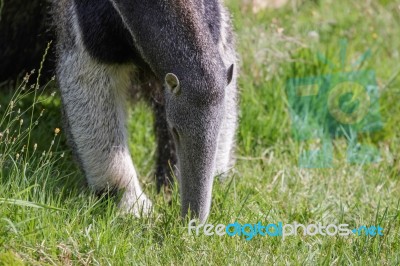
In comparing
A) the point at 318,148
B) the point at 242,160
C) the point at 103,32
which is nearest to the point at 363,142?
the point at 318,148

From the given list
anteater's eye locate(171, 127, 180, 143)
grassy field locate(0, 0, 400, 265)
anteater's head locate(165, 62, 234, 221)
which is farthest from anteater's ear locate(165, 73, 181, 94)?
grassy field locate(0, 0, 400, 265)

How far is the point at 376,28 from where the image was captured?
8.29 m

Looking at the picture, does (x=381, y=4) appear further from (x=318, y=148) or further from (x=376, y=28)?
(x=318, y=148)

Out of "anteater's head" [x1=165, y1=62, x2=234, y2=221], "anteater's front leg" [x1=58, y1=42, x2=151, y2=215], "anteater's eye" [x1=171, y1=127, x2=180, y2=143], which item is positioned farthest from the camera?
"anteater's front leg" [x1=58, y1=42, x2=151, y2=215]

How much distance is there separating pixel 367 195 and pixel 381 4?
3.72 meters

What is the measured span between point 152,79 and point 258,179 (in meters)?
1.12

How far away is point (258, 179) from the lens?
585 cm

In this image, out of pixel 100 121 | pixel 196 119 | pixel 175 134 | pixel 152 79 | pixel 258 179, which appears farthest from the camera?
pixel 258 179

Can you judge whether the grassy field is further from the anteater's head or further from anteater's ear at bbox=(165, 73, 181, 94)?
anteater's ear at bbox=(165, 73, 181, 94)

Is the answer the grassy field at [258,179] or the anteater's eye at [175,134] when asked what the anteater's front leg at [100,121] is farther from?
the anteater's eye at [175,134]

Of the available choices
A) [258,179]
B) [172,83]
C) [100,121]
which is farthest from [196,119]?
[258,179]

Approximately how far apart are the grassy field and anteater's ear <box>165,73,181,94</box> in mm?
790

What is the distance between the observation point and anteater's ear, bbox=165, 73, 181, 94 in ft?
14.0

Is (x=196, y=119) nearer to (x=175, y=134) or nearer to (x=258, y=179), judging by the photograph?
(x=175, y=134)
